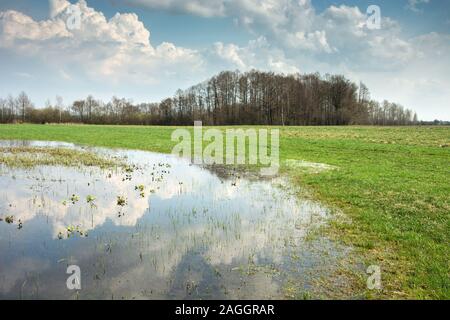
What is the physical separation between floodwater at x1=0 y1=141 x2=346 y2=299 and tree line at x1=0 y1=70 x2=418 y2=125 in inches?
3463

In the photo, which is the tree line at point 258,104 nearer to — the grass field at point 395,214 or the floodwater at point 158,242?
the grass field at point 395,214

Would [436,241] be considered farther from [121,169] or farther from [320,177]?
[121,169]

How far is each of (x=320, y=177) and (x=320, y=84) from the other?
10700 centimetres

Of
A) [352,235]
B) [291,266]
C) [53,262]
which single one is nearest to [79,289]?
[53,262]

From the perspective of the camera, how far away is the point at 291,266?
7438mm

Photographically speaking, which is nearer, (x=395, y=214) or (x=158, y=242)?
(x=158, y=242)

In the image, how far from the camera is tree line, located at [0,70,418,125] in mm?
108688

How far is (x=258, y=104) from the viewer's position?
112688 millimetres

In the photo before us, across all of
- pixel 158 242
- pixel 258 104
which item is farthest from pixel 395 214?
pixel 258 104

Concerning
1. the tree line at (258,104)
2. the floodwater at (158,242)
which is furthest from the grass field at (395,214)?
the tree line at (258,104)

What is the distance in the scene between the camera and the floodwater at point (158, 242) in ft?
20.8

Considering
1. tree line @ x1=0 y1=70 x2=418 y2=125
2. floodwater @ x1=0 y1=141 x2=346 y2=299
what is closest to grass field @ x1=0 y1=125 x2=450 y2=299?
floodwater @ x1=0 y1=141 x2=346 y2=299

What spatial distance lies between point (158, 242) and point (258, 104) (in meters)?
107

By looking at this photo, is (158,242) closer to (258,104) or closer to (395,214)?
(395,214)
